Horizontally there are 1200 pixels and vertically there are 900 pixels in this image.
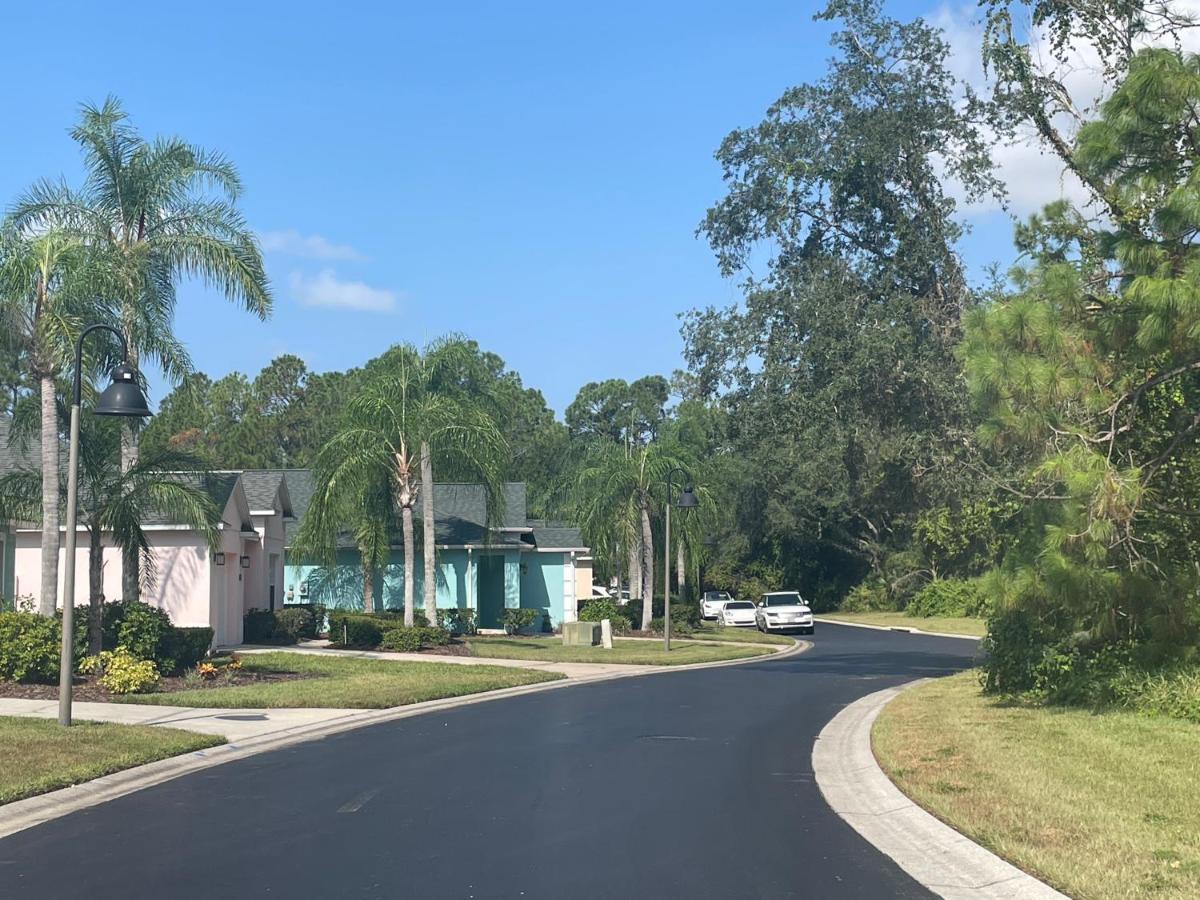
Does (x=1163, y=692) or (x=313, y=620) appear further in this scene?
(x=313, y=620)

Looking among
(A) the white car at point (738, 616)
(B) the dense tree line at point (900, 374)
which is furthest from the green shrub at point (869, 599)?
(A) the white car at point (738, 616)

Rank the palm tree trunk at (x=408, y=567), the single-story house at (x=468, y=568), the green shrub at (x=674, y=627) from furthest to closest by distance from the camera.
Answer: the green shrub at (x=674, y=627) → the single-story house at (x=468, y=568) → the palm tree trunk at (x=408, y=567)

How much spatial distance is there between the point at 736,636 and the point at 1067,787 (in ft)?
117

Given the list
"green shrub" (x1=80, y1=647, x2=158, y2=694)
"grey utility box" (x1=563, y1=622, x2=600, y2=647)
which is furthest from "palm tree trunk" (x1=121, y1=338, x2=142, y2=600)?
"grey utility box" (x1=563, y1=622, x2=600, y2=647)

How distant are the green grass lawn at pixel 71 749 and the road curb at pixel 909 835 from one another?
6.91 meters

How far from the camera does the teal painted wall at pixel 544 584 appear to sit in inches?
1833

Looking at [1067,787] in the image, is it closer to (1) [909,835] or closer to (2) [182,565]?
(1) [909,835]

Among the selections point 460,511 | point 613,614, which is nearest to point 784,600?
point 613,614

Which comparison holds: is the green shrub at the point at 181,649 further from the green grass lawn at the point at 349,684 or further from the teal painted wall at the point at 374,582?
the teal painted wall at the point at 374,582

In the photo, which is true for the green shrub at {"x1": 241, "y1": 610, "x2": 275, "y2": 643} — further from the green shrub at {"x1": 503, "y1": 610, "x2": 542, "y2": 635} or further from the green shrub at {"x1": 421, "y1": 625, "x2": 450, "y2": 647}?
the green shrub at {"x1": 503, "y1": 610, "x2": 542, "y2": 635}

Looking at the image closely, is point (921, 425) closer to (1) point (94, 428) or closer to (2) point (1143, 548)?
(2) point (1143, 548)

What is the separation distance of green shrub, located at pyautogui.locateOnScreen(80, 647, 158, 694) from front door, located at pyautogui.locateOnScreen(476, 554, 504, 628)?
22.6 m

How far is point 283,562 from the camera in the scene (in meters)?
40.3

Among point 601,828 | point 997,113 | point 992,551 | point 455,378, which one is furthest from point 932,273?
point 601,828
